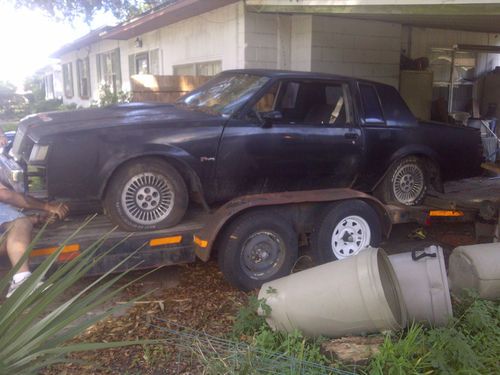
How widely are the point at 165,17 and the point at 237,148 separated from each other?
6.25 m

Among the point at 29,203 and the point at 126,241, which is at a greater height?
the point at 29,203

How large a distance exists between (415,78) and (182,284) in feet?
20.7

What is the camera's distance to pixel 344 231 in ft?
16.4

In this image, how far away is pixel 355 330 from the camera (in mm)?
3588

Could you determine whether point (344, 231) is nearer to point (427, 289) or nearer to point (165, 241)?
point (427, 289)

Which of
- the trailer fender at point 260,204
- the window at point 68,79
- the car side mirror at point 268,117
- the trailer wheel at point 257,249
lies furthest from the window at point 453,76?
the window at point 68,79

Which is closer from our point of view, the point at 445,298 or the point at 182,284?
the point at 445,298

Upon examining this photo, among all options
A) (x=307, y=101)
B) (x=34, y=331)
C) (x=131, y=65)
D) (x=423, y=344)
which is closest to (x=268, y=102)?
(x=307, y=101)

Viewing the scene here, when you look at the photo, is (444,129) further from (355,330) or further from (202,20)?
(202,20)

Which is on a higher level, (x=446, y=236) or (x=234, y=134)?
(x=234, y=134)

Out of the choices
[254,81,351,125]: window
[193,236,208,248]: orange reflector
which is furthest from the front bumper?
[254,81,351,125]: window

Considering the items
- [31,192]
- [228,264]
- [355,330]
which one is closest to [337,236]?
[228,264]

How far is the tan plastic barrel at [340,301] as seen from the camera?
136 inches

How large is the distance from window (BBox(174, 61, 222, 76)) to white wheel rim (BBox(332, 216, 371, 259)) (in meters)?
5.15
